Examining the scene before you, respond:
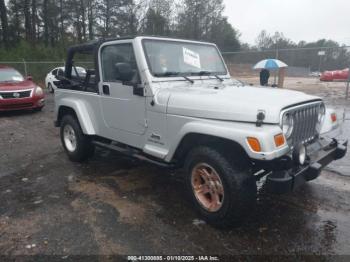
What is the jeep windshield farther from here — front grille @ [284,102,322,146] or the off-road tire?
the off-road tire

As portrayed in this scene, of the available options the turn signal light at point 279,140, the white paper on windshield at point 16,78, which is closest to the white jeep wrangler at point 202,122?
the turn signal light at point 279,140

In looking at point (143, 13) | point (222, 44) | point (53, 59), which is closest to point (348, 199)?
point (53, 59)

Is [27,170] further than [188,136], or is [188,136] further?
[27,170]

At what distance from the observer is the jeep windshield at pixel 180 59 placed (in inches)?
160

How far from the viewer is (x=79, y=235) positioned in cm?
330

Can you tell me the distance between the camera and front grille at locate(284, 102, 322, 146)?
3.18 metres

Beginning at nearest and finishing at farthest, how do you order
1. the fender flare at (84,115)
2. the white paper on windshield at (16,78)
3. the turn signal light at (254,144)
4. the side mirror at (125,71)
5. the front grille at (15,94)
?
1. the turn signal light at (254,144)
2. the side mirror at (125,71)
3. the fender flare at (84,115)
4. the front grille at (15,94)
5. the white paper on windshield at (16,78)

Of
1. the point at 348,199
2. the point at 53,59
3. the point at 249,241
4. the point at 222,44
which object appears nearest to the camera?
the point at 249,241

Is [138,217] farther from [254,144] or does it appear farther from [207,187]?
[254,144]

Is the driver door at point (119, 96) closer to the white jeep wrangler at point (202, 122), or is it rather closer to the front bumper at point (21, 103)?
the white jeep wrangler at point (202, 122)

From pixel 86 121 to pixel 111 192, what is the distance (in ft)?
4.44

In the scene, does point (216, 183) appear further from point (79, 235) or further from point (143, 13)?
point (143, 13)

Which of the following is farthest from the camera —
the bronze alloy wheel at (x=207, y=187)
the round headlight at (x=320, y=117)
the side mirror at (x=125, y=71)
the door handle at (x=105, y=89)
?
the door handle at (x=105, y=89)

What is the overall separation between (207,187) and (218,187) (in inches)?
6.9
